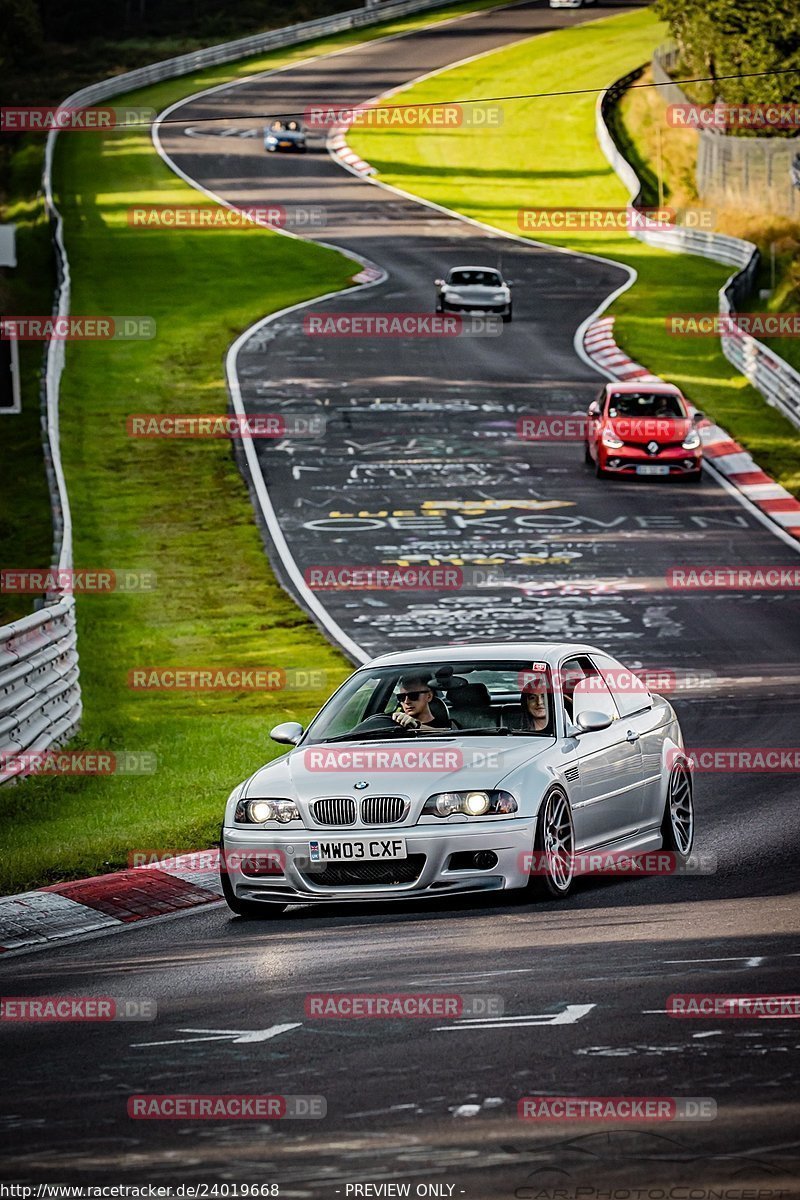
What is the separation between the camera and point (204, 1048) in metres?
7.84

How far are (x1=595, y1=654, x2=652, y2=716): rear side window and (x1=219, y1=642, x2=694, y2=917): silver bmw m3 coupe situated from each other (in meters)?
0.03

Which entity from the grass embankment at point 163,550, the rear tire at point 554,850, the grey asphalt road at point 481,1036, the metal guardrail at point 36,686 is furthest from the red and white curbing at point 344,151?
the rear tire at point 554,850

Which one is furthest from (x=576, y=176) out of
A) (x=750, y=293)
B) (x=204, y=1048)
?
(x=204, y=1048)

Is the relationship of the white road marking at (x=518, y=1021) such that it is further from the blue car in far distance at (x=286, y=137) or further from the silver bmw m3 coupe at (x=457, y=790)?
the blue car in far distance at (x=286, y=137)

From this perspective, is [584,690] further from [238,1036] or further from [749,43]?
[749,43]

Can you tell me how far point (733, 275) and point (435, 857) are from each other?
4217cm

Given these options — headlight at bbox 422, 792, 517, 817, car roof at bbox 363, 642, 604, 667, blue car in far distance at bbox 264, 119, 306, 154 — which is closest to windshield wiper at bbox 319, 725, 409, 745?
car roof at bbox 363, 642, 604, 667

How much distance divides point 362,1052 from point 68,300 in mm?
41800

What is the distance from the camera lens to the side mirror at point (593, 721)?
11508 mm

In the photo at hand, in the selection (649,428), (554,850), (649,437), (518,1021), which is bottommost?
(649,437)

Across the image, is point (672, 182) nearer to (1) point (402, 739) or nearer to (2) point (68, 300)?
(2) point (68, 300)

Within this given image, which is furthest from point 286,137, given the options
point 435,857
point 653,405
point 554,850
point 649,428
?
point 435,857

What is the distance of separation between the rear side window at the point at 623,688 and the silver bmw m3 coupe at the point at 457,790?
3cm

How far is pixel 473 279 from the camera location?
47594 millimetres
